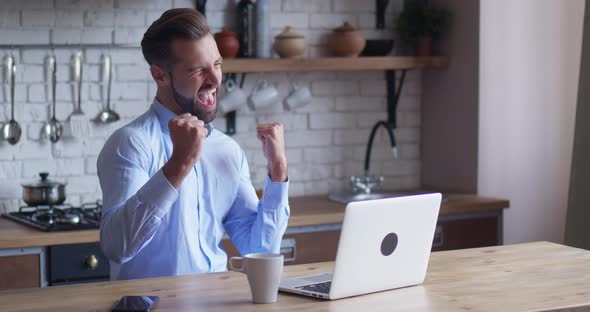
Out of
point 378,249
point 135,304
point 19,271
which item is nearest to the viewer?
point 135,304

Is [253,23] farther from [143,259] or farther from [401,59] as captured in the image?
[143,259]

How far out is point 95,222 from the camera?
359 cm

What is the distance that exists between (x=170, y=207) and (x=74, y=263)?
40.7 inches

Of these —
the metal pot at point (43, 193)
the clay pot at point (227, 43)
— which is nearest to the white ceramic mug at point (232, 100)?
the clay pot at point (227, 43)

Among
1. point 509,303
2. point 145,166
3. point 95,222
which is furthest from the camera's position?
point 95,222

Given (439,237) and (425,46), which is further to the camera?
(425,46)

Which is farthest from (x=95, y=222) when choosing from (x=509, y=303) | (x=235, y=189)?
(x=509, y=303)

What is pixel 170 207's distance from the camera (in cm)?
260

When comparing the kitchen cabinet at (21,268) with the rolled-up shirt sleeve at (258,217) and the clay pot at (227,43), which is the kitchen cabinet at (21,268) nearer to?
the rolled-up shirt sleeve at (258,217)

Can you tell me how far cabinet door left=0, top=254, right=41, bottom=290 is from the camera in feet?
11.1

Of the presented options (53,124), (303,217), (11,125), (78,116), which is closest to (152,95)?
(78,116)

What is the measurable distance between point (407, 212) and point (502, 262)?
51 centimetres

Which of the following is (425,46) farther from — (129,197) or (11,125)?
(129,197)

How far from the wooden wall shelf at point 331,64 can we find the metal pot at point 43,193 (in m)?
0.87
